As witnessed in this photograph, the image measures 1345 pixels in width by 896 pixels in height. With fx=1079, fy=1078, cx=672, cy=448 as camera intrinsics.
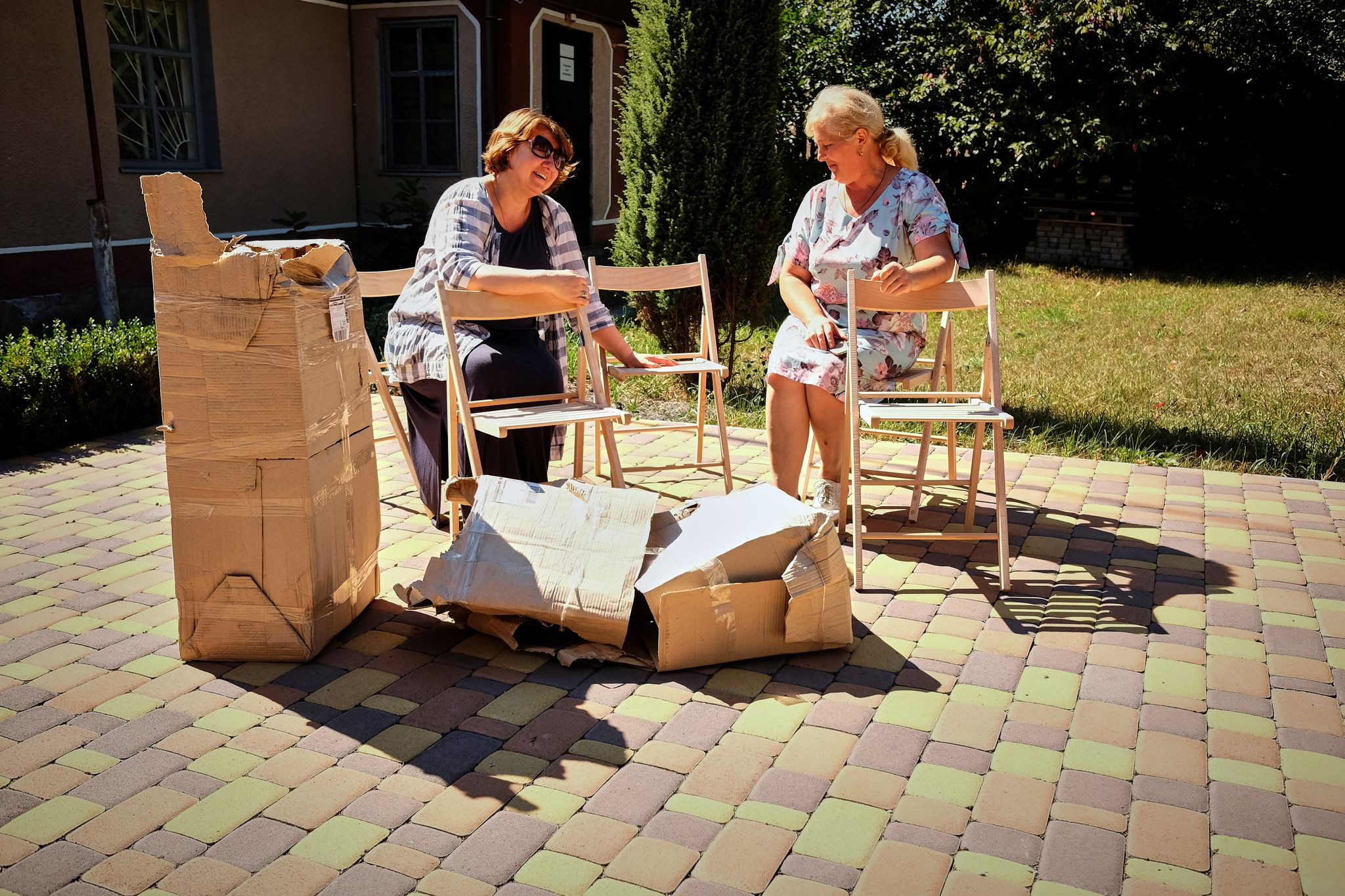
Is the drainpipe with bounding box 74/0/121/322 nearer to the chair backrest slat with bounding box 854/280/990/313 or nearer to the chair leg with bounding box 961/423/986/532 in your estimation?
the chair backrest slat with bounding box 854/280/990/313

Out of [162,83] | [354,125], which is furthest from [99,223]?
[354,125]

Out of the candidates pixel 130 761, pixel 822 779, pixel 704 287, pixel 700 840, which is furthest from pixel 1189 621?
pixel 130 761

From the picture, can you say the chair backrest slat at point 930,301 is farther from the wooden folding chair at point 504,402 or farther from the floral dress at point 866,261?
the wooden folding chair at point 504,402

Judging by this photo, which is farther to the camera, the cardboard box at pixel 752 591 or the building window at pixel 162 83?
the building window at pixel 162 83

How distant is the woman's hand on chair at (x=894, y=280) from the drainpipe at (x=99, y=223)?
6279 mm

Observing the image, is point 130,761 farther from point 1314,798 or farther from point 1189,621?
point 1189,621

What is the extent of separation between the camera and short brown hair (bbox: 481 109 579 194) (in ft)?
13.4

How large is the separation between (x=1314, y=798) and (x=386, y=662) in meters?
2.47

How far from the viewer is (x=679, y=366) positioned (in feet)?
15.1

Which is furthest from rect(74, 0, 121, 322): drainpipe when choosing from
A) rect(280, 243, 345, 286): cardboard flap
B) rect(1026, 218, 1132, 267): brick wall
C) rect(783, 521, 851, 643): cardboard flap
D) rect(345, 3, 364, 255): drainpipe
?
rect(1026, 218, 1132, 267): brick wall

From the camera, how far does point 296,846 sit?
2.31 metres

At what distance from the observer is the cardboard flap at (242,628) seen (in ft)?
10.2

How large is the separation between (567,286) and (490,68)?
7312 mm

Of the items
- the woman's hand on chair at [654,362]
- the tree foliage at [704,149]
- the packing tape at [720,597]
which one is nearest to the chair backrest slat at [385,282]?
the woman's hand on chair at [654,362]
